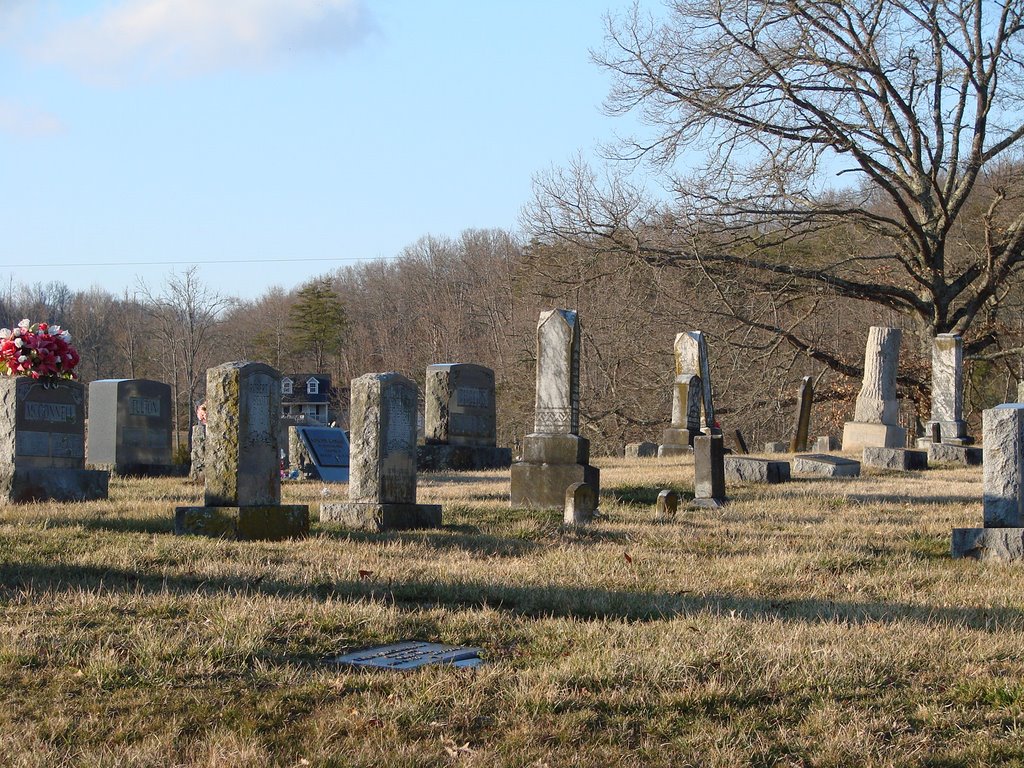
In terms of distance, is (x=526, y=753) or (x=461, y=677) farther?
(x=461, y=677)

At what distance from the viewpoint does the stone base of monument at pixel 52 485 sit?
483 inches

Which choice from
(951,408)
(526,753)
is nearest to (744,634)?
(526,753)

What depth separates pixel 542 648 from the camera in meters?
5.98

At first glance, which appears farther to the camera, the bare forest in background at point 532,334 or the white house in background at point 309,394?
the white house in background at point 309,394

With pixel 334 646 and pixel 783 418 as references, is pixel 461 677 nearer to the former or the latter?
pixel 334 646

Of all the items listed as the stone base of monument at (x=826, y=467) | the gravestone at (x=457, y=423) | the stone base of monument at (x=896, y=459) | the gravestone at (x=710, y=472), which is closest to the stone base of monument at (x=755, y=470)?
the stone base of monument at (x=826, y=467)

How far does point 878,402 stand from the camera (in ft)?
70.1

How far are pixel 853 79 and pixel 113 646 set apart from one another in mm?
23354

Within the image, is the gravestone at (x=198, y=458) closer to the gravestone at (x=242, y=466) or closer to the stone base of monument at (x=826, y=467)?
the gravestone at (x=242, y=466)

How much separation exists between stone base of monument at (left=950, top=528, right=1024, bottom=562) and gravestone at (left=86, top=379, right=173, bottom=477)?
479 inches

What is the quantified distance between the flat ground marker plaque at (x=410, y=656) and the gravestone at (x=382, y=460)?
15.2ft

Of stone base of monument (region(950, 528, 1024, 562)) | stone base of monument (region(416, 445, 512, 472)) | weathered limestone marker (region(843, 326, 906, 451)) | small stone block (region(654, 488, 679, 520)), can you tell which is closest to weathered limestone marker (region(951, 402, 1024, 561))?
stone base of monument (region(950, 528, 1024, 562))

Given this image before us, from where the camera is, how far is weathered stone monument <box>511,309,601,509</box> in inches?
504

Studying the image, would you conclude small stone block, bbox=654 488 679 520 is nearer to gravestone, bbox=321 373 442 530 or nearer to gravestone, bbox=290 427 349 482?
gravestone, bbox=321 373 442 530
